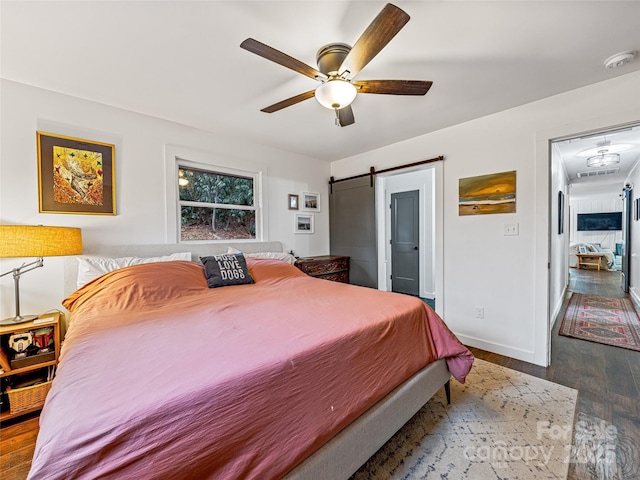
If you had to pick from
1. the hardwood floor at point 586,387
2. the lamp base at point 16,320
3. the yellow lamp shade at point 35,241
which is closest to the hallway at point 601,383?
the hardwood floor at point 586,387

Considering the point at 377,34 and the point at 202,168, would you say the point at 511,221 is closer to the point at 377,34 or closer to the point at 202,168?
the point at 377,34

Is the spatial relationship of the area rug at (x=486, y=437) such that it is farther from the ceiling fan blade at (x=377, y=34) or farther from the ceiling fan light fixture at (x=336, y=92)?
the ceiling fan blade at (x=377, y=34)

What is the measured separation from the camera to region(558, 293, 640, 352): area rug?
3047 mm

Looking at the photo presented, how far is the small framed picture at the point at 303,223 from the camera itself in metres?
4.09

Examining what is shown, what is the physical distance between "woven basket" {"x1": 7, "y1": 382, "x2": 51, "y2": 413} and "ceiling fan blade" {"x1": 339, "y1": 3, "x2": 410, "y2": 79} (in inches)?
115

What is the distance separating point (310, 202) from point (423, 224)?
86.4 inches

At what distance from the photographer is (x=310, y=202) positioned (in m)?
4.31

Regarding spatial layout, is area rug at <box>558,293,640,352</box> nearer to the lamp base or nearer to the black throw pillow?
the black throw pillow

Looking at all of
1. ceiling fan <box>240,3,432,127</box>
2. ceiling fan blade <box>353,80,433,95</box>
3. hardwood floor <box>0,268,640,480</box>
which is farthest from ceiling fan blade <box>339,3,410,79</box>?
hardwood floor <box>0,268,640,480</box>

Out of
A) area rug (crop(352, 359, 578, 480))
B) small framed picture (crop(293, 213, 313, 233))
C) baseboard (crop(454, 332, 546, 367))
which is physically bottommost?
area rug (crop(352, 359, 578, 480))

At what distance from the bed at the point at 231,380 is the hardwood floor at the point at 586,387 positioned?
2.49 ft

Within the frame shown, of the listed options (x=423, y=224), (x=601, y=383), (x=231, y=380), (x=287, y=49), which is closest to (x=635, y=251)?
(x=423, y=224)

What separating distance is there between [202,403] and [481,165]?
10.4 ft

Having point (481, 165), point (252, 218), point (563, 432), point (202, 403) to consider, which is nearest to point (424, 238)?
point (481, 165)
